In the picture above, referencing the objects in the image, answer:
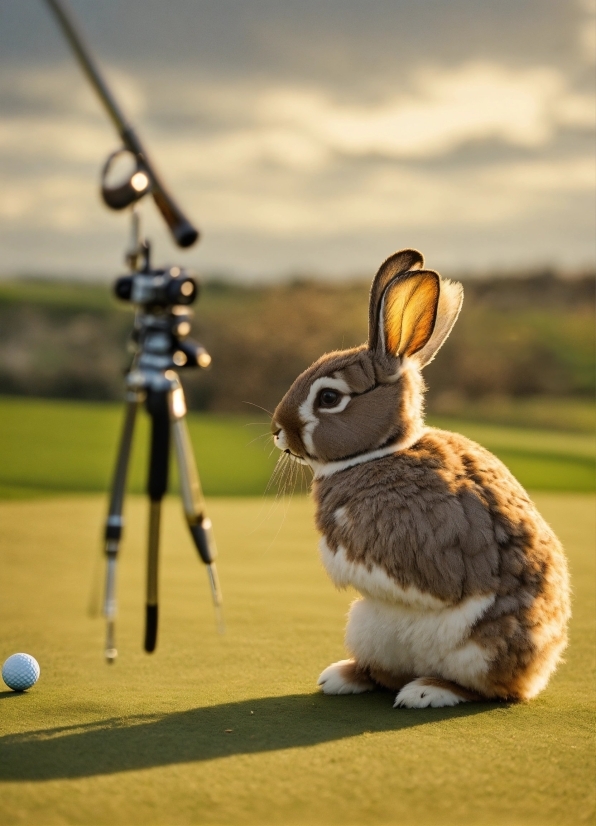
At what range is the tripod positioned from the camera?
6.05 feet

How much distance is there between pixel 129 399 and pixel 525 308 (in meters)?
12.8

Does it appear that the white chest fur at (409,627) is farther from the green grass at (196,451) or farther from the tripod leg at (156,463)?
the green grass at (196,451)

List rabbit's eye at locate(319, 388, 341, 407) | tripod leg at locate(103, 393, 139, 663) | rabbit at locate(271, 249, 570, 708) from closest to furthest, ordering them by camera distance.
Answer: tripod leg at locate(103, 393, 139, 663), rabbit at locate(271, 249, 570, 708), rabbit's eye at locate(319, 388, 341, 407)

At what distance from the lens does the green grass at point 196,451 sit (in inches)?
328

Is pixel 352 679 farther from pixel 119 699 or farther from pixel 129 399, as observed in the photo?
pixel 129 399

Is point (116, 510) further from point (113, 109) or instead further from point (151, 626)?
point (113, 109)

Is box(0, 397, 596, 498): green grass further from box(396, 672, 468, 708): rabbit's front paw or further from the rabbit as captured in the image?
box(396, 672, 468, 708): rabbit's front paw

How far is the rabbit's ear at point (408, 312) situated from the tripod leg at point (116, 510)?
1050 mm

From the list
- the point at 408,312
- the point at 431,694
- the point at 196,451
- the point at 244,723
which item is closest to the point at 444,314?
the point at 408,312

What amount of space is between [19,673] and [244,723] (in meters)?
0.78

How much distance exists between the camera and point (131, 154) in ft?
6.33

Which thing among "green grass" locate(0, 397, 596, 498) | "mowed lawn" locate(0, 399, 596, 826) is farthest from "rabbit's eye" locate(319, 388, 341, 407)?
"green grass" locate(0, 397, 596, 498)

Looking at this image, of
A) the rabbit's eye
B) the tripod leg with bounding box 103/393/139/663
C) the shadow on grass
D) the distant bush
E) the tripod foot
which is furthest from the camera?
the distant bush

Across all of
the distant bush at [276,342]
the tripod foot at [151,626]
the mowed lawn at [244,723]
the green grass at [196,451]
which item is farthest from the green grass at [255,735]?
the distant bush at [276,342]
